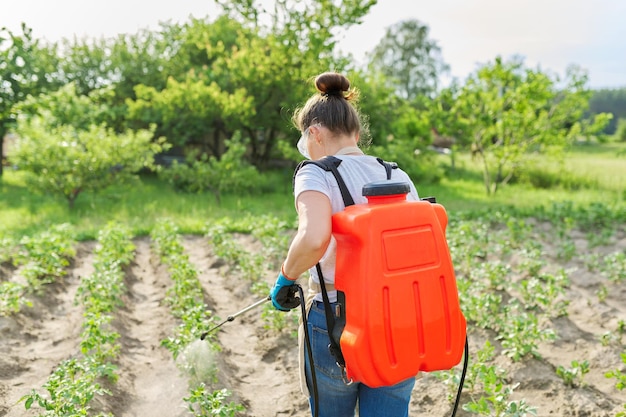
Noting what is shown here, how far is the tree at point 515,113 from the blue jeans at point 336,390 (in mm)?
10751

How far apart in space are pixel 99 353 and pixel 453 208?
25.7 feet

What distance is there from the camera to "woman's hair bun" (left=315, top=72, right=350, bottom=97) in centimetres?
227

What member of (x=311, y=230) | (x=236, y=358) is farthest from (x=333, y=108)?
(x=236, y=358)

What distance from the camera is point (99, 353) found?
154 inches

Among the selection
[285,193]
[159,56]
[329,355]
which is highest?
[159,56]

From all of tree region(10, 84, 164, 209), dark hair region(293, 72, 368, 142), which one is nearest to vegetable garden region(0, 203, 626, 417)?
dark hair region(293, 72, 368, 142)

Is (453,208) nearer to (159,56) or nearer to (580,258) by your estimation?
(580,258)

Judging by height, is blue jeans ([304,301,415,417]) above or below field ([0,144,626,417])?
above

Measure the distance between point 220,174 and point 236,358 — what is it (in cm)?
720

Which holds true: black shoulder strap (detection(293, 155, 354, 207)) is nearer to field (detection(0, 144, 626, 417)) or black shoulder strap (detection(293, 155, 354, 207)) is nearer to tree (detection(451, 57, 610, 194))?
field (detection(0, 144, 626, 417))

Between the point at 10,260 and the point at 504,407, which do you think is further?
the point at 10,260

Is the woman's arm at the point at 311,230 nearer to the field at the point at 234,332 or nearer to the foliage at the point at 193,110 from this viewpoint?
the field at the point at 234,332

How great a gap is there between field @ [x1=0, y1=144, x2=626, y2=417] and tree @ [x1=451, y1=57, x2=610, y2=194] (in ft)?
15.4

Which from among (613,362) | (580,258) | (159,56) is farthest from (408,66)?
(613,362)
